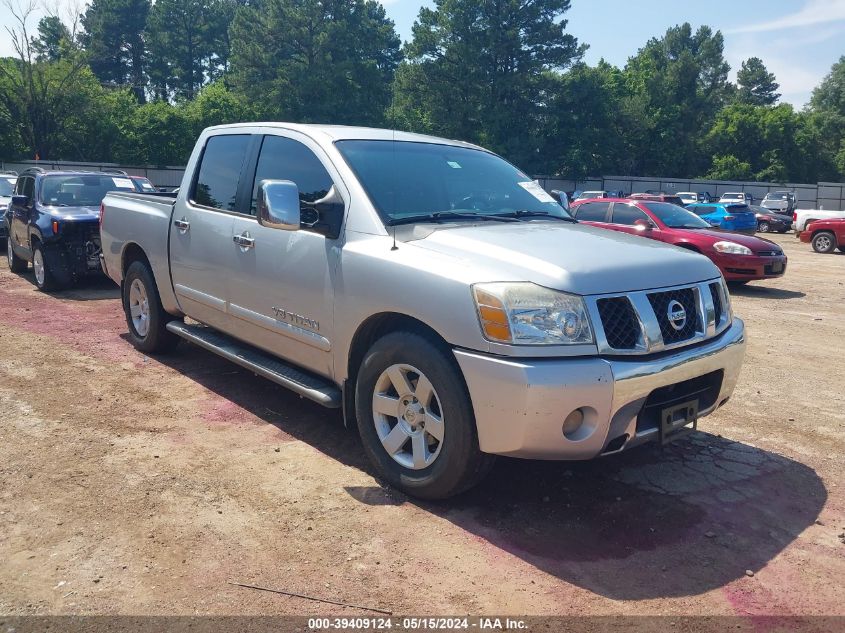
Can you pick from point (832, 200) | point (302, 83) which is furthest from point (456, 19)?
point (832, 200)

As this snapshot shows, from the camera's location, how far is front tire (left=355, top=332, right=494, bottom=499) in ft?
10.8

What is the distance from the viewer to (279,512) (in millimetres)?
3559

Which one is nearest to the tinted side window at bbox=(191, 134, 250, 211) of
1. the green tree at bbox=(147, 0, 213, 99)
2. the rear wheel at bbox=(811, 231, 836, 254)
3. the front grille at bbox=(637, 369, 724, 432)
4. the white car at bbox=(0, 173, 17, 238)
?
the front grille at bbox=(637, 369, 724, 432)

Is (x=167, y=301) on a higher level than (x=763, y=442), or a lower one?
higher

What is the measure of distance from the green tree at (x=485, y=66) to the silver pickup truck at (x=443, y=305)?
46955 millimetres

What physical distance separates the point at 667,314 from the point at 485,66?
50992 mm

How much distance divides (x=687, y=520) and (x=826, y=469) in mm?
1308

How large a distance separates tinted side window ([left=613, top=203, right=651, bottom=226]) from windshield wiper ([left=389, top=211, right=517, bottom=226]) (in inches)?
358

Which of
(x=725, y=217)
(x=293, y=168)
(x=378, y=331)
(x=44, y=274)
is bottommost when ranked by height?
(x=44, y=274)

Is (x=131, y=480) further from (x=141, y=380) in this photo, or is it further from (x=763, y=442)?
(x=763, y=442)

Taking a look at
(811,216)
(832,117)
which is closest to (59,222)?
(811,216)

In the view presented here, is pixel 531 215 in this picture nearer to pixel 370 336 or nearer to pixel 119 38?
pixel 370 336

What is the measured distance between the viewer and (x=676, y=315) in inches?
138

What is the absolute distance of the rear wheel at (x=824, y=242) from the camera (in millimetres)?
19812
